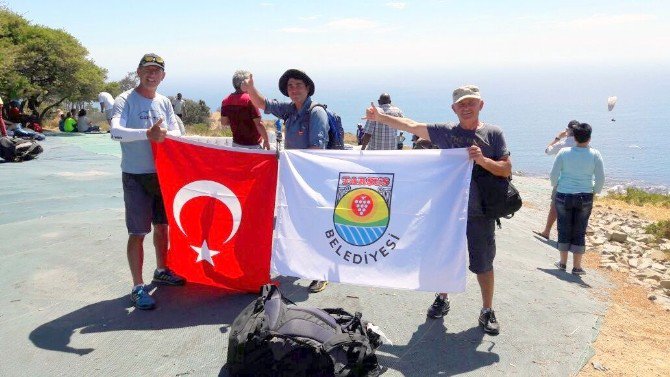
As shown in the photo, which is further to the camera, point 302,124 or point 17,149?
point 17,149

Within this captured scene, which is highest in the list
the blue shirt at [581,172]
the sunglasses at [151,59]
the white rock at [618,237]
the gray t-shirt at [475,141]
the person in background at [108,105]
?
the sunglasses at [151,59]

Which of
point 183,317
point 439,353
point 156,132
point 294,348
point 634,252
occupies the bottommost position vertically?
point 634,252

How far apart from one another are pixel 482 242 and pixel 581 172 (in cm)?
326

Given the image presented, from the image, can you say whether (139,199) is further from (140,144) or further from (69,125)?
(69,125)

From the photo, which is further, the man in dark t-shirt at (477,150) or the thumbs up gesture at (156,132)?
the thumbs up gesture at (156,132)

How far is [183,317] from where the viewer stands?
4.58 metres

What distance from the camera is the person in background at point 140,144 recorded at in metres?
4.51

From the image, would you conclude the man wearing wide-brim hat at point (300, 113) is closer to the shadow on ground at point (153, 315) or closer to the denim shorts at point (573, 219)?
the shadow on ground at point (153, 315)

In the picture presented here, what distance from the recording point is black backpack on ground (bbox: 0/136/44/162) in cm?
1130

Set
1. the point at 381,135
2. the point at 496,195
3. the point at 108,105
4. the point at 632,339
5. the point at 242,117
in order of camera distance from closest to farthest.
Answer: the point at 496,195
the point at 632,339
the point at 108,105
the point at 242,117
the point at 381,135

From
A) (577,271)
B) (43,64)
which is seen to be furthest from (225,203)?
(43,64)

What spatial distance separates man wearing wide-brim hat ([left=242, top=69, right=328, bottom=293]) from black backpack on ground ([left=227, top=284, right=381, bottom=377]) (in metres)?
1.57

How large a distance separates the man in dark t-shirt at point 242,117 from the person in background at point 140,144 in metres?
1.66

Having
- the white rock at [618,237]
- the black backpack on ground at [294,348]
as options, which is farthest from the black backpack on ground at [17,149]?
the white rock at [618,237]
